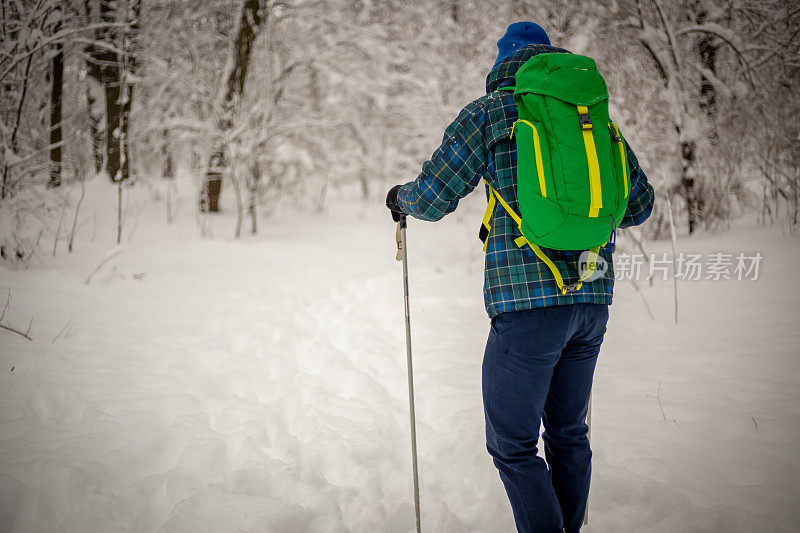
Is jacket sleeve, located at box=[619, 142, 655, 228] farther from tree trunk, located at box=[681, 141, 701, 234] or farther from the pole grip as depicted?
tree trunk, located at box=[681, 141, 701, 234]

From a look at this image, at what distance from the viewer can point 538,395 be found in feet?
4.68

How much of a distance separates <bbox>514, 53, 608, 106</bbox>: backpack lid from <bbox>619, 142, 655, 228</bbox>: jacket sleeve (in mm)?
370

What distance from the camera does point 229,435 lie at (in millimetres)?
2594

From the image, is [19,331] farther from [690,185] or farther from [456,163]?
[690,185]

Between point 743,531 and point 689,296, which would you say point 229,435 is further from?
point 689,296

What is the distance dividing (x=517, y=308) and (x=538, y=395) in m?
0.31

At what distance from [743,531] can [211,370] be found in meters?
3.36

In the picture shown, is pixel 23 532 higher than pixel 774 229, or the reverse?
pixel 774 229

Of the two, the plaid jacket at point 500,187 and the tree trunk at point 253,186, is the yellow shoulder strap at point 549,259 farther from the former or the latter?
the tree trunk at point 253,186

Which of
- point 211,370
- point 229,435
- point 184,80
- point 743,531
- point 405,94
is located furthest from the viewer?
point 405,94

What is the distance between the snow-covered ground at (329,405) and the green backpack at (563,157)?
1569 millimetres

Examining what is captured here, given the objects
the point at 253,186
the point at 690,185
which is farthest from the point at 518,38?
the point at 690,185

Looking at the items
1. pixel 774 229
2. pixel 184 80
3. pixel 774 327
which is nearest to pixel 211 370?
pixel 774 327

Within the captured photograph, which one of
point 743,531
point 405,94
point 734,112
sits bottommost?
point 743,531
